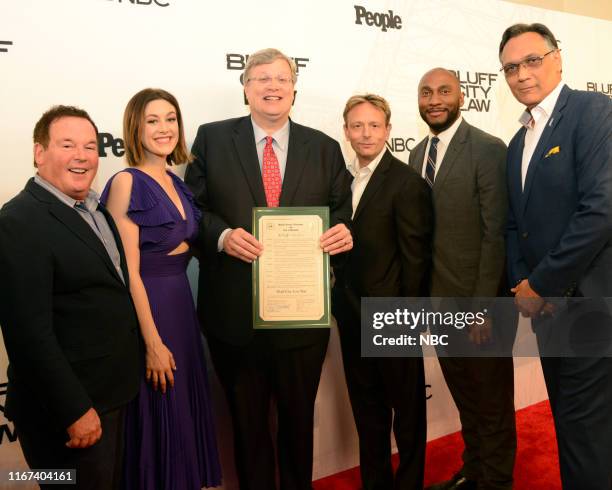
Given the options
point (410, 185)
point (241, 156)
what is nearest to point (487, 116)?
point (410, 185)

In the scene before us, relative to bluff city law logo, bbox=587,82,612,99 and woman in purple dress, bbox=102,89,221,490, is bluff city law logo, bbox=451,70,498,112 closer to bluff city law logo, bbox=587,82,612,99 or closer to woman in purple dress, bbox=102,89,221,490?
bluff city law logo, bbox=587,82,612,99

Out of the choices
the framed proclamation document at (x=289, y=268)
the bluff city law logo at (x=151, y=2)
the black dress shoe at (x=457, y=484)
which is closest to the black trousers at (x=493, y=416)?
the black dress shoe at (x=457, y=484)

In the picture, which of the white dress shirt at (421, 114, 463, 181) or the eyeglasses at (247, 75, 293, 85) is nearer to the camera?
the eyeglasses at (247, 75, 293, 85)

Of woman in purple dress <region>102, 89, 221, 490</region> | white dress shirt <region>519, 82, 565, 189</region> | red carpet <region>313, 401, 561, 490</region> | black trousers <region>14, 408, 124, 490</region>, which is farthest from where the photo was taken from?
red carpet <region>313, 401, 561, 490</region>

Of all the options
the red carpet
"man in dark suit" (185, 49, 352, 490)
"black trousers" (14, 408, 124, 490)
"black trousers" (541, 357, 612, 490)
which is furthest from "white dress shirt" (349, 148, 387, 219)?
the red carpet

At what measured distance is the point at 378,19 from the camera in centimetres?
337

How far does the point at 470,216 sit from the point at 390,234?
41 cm

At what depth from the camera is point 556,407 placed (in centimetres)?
215

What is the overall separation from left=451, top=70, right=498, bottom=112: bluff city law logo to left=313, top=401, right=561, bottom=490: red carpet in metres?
2.29

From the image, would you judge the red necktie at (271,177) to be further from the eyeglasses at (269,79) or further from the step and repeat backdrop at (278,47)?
the step and repeat backdrop at (278,47)

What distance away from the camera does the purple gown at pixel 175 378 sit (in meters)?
1.98

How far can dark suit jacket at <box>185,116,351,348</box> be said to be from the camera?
2.22 m

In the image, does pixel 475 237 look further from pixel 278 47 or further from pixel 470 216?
pixel 278 47

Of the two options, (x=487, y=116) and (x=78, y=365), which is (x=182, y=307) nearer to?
(x=78, y=365)
